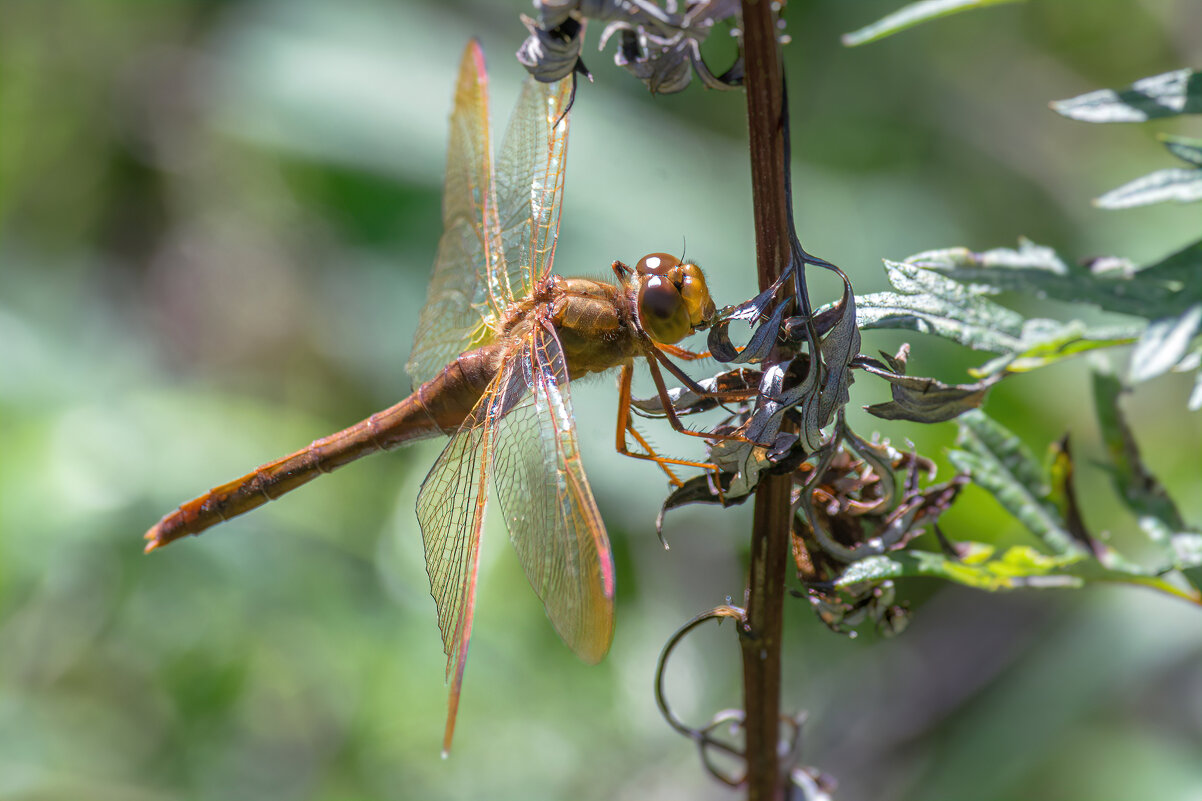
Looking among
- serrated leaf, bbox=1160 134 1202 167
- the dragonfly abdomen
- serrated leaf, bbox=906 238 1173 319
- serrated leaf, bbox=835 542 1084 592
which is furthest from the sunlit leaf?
the dragonfly abdomen

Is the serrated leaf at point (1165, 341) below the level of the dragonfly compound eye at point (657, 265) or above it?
above

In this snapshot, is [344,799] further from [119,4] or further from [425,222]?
[119,4]

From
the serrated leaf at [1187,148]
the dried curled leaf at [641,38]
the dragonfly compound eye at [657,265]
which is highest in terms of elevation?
the dried curled leaf at [641,38]

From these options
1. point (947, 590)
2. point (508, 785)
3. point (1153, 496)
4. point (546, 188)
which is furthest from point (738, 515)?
point (1153, 496)

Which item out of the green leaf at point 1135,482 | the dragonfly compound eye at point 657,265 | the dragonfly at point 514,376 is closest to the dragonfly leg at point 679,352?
the dragonfly at point 514,376

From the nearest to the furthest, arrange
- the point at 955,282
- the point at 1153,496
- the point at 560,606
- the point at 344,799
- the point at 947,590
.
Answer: the point at 955,282 < the point at 1153,496 < the point at 560,606 < the point at 344,799 < the point at 947,590

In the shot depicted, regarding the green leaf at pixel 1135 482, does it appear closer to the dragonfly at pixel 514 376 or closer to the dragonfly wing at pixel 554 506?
the dragonfly at pixel 514 376

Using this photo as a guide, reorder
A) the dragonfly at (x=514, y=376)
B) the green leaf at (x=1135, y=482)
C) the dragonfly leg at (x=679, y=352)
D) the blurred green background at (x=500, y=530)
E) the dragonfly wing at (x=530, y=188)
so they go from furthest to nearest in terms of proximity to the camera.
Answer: the blurred green background at (x=500, y=530), the dragonfly wing at (x=530, y=188), the dragonfly leg at (x=679, y=352), the dragonfly at (x=514, y=376), the green leaf at (x=1135, y=482)
